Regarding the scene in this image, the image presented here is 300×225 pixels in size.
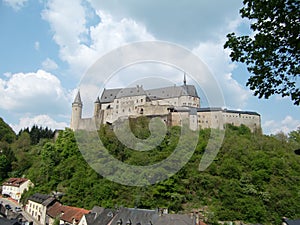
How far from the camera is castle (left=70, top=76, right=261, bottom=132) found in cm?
5844

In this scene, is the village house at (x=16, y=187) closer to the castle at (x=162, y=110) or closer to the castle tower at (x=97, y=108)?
the castle at (x=162, y=110)

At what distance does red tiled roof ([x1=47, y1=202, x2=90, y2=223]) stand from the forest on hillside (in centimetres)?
318

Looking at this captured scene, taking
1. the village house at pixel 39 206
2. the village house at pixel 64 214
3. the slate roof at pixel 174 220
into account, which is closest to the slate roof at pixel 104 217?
the village house at pixel 64 214

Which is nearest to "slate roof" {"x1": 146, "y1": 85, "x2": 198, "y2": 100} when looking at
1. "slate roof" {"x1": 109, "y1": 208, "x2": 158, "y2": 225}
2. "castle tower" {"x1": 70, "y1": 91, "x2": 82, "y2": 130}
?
"castle tower" {"x1": 70, "y1": 91, "x2": 82, "y2": 130}

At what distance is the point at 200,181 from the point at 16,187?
28412 millimetres

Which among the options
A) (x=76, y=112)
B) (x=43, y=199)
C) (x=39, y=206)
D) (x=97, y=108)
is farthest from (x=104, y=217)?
(x=76, y=112)

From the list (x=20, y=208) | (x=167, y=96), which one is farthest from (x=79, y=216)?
(x=167, y=96)

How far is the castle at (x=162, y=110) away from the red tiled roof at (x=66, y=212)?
29475mm

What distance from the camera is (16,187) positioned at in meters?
44.2

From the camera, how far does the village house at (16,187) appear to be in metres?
43.9

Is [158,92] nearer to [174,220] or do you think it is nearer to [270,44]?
[174,220]

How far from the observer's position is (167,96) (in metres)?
67.3

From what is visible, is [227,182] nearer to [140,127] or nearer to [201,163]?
[201,163]

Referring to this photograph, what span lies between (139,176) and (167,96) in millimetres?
34195
